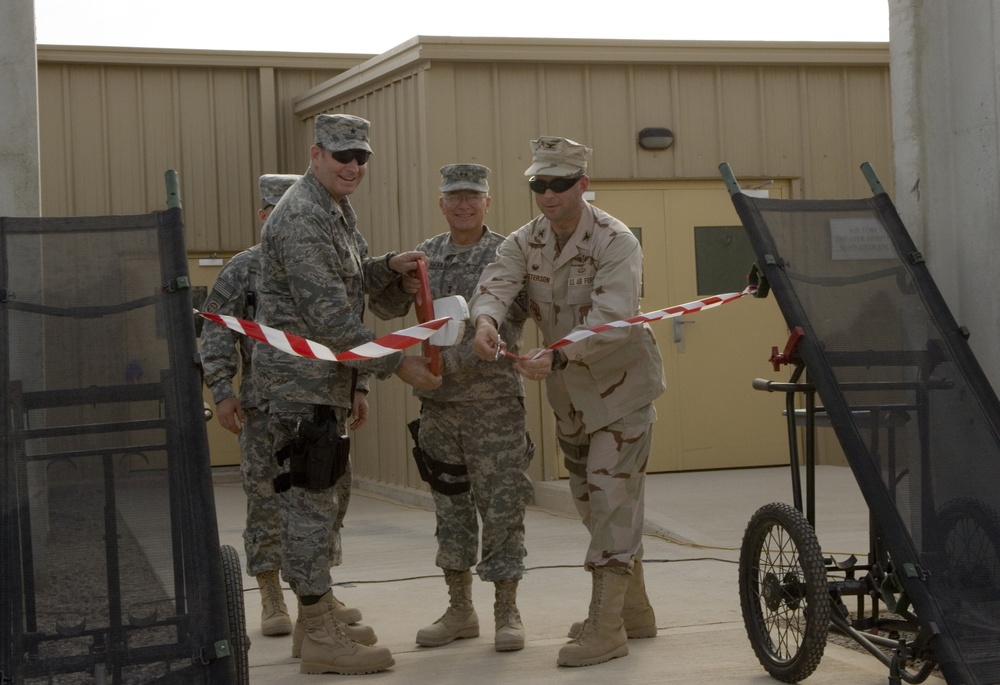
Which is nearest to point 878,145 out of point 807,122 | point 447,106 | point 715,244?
point 807,122

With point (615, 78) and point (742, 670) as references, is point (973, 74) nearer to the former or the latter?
point (742, 670)

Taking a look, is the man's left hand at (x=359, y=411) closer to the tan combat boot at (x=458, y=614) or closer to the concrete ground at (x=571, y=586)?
the tan combat boot at (x=458, y=614)

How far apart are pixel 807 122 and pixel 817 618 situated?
6848mm

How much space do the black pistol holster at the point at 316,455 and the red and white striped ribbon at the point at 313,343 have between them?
0.27m

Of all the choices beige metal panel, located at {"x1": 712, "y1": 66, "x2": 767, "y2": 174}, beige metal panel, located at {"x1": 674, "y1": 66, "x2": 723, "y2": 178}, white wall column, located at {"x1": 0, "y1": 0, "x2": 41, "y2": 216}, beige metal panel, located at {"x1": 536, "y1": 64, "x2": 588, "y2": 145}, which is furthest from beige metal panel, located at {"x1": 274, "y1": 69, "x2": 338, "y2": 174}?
white wall column, located at {"x1": 0, "y1": 0, "x2": 41, "y2": 216}

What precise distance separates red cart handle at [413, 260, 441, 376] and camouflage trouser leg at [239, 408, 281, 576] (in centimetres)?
90

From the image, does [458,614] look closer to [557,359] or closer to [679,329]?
[557,359]

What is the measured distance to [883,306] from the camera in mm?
4605

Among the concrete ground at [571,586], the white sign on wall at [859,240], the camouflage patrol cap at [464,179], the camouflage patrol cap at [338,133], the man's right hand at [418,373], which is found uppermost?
the camouflage patrol cap at [338,133]

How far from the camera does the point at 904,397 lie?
174 inches

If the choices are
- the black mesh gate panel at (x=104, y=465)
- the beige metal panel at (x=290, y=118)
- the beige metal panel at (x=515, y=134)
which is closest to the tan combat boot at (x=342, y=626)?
the black mesh gate panel at (x=104, y=465)

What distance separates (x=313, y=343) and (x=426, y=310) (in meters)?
0.52

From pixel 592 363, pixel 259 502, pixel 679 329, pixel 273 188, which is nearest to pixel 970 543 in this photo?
pixel 592 363

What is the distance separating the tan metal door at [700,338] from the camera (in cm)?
1007
